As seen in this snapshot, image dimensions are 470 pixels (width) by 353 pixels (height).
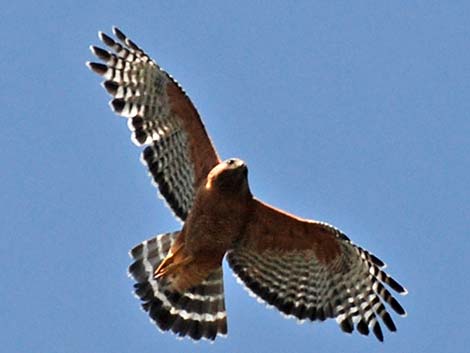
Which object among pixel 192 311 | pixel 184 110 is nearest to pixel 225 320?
pixel 192 311

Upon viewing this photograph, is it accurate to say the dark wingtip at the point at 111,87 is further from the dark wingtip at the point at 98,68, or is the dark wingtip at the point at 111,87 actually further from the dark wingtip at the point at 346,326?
the dark wingtip at the point at 346,326

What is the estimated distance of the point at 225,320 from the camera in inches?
503

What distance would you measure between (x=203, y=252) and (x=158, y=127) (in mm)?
1414

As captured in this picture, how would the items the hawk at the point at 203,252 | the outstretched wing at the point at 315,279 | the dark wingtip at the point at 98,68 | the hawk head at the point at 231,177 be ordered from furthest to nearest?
the dark wingtip at the point at 98,68 → the outstretched wing at the point at 315,279 → the hawk at the point at 203,252 → the hawk head at the point at 231,177

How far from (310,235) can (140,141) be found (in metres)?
2.03

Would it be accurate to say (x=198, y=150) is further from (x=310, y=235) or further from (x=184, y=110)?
(x=310, y=235)

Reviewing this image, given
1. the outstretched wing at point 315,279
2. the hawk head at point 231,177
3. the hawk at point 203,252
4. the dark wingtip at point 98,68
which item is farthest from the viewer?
the dark wingtip at point 98,68

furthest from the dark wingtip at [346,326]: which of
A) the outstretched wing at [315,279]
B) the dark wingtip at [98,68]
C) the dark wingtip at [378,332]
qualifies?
the dark wingtip at [98,68]

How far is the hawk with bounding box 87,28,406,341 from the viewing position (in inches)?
480

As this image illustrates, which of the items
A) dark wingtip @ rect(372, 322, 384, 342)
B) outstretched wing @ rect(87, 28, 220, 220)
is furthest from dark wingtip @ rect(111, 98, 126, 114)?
dark wingtip @ rect(372, 322, 384, 342)

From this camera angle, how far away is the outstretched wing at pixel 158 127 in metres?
Answer: 12.3

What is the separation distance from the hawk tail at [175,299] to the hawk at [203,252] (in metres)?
0.01

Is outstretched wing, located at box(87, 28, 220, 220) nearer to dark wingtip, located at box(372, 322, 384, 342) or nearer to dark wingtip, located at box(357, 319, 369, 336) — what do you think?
dark wingtip, located at box(357, 319, 369, 336)

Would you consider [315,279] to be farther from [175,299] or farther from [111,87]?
[111,87]
